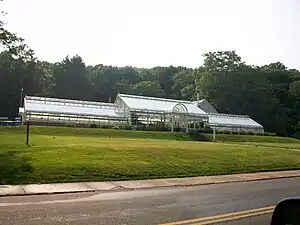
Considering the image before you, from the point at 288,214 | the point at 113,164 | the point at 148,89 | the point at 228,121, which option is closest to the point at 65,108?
the point at 228,121

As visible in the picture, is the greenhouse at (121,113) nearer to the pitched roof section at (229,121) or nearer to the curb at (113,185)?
the pitched roof section at (229,121)

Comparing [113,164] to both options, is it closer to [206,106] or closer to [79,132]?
[79,132]

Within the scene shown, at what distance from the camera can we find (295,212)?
2506 millimetres

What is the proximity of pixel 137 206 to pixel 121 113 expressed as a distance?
155ft

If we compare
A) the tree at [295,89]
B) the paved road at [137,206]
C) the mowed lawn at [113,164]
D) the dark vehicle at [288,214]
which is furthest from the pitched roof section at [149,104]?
the dark vehicle at [288,214]

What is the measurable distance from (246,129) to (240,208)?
64.9m

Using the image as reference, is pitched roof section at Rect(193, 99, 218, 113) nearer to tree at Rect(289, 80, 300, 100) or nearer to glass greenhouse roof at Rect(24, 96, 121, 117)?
tree at Rect(289, 80, 300, 100)

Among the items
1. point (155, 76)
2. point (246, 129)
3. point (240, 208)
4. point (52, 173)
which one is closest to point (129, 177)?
point (52, 173)

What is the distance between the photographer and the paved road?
7852mm

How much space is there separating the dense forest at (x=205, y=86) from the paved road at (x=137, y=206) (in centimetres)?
5922

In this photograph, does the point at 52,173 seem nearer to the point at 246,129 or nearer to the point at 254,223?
the point at 254,223

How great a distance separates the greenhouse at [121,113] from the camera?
5034 cm

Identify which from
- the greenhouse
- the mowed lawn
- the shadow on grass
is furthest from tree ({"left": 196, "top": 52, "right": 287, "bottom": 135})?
the shadow on grass

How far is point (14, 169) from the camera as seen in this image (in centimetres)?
1438
